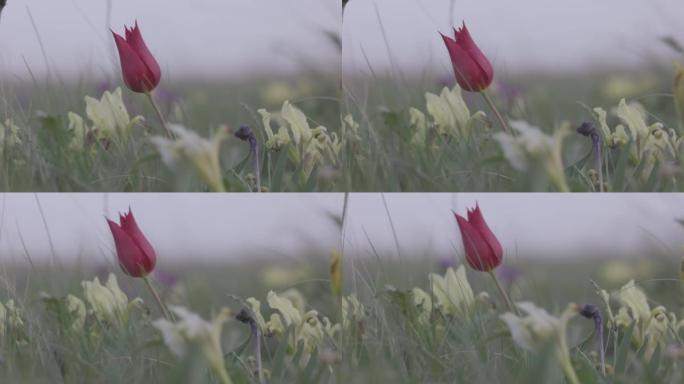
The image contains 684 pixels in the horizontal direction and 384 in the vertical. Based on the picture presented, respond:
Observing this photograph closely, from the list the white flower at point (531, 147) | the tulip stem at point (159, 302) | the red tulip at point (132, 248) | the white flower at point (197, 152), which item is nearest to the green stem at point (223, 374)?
the tulip stem at point (159, 302)

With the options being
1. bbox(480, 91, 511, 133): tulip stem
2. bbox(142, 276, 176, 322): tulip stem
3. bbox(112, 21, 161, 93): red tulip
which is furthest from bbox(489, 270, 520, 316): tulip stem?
bbox(112, 21, 161, 93): red tulip

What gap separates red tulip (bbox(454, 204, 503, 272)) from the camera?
7.13 feet

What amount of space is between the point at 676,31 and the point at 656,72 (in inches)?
3.4

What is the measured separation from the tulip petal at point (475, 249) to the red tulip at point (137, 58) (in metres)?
0.65

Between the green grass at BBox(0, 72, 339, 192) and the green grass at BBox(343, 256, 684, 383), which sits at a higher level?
the green grass at BBox(0, 72, 339, 192)

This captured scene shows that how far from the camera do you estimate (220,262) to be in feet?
7.18

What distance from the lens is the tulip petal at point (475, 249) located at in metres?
2.17

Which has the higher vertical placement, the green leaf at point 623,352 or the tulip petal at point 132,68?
the tulip petal at point 132,68

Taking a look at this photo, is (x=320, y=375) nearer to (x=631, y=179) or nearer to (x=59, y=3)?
(x=631, y=179)

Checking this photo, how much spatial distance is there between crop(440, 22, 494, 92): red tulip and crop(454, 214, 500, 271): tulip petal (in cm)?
28

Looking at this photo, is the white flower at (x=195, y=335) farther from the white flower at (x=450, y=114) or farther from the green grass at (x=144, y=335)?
the white flower at (x=450, y=114)

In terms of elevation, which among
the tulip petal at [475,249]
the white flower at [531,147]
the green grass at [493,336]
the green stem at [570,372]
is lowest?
the green stem at [570,372]

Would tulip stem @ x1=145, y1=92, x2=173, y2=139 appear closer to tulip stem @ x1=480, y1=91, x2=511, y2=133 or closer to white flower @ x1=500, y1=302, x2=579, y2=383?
tulip stem @ x1=480, y1=91, x2=511, y2=133

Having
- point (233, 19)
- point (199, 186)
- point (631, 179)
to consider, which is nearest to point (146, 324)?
point (199, 186)
